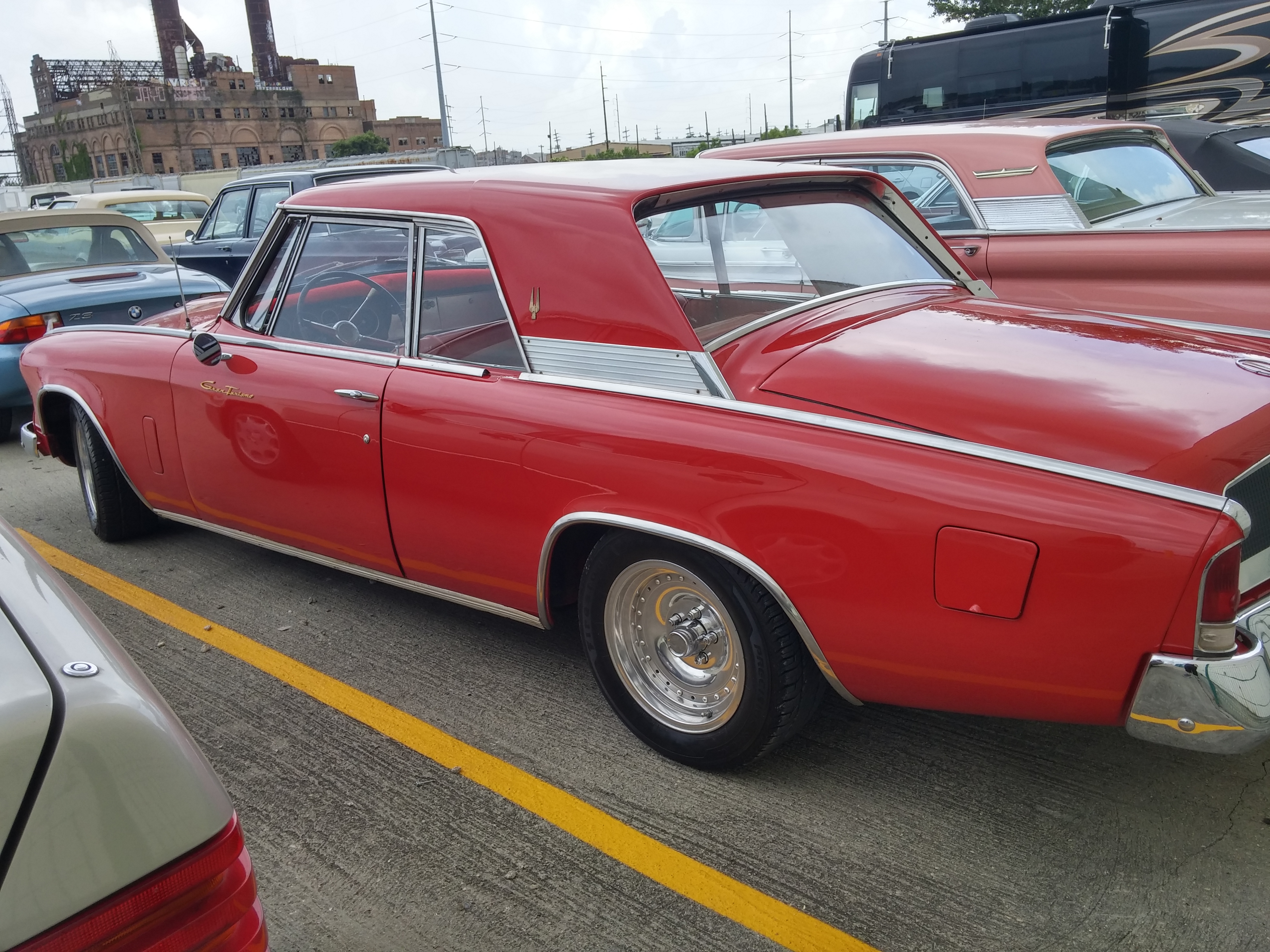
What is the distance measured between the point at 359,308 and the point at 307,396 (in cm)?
44

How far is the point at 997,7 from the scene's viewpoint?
3694 centimetres

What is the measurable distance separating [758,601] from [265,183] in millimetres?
9390

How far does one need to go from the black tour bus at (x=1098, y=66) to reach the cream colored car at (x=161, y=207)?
1059 centimetres

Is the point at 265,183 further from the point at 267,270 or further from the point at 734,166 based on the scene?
the point at 734,166

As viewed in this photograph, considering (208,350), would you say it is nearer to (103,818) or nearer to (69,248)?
(103,818)

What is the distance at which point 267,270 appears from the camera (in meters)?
3.73

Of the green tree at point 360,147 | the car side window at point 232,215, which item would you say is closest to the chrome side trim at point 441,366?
the car side window at point 232,215

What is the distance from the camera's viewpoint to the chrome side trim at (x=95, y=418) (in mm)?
4215

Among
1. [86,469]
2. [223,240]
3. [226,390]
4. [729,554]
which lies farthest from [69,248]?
[729,554]

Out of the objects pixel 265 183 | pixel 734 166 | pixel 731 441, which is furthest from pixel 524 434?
pixel 265 183

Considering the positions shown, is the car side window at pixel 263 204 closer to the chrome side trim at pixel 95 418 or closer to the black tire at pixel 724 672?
the chrome side trim at pixel 95 418

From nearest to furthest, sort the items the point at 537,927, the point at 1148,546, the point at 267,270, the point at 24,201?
the point at 1148,546 → the point at 537,927 → the point at 267,270 → the point at 24,201

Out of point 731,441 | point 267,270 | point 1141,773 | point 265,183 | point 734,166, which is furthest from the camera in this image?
point 265,183

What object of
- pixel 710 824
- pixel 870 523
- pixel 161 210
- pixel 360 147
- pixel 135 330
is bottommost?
pixel 710 824
